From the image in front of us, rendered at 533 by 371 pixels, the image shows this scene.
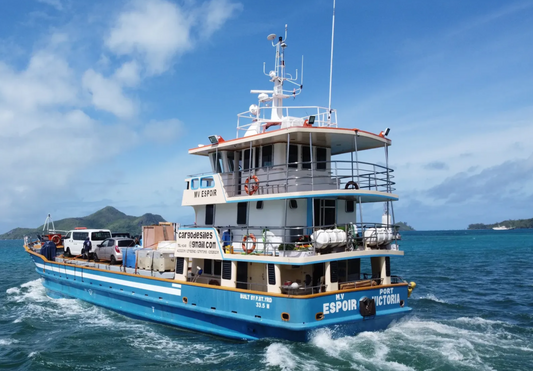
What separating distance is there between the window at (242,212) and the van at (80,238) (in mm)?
12339

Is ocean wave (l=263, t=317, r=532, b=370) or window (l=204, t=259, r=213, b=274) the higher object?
window (l=204, t=259, r=213, b=274)

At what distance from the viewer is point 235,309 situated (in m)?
14.7

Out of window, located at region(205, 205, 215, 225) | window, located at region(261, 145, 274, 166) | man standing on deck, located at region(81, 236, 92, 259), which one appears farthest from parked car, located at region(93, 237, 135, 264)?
window, located at region(261, 145, 274, 166)

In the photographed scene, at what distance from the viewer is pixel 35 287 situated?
29.7m

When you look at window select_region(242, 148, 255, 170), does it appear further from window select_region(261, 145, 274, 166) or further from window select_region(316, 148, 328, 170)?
window select_region(316, 148, 328, 170)

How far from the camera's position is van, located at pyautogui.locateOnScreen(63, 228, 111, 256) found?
25.8 meters

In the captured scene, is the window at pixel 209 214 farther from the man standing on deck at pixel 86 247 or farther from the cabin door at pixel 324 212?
the man standing on deck at pixel 86 247

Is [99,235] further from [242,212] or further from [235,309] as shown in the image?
[235,309]

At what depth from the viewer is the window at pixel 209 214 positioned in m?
18.1

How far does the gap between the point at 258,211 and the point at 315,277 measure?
10.1 ft

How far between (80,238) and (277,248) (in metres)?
16.6

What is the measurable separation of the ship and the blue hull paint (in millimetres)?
39

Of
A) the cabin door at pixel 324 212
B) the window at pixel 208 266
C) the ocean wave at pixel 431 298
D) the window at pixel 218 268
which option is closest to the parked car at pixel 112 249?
A: the window at pixel 208 266

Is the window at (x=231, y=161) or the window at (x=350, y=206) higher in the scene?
the window at (x=231, y=161)
